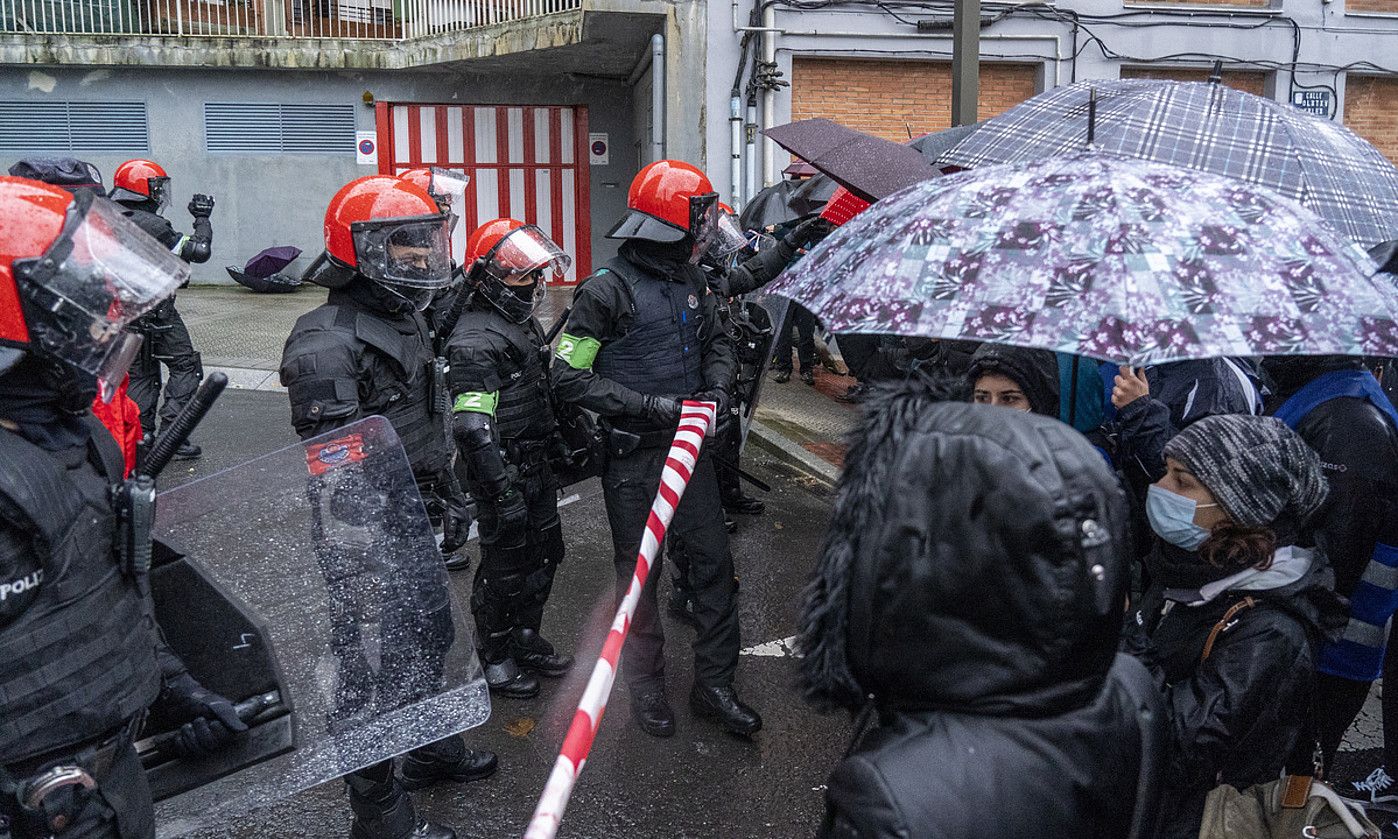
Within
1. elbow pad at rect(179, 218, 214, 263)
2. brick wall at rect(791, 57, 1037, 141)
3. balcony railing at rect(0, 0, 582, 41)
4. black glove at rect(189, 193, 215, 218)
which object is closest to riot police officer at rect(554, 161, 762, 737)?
elbow pad at rect(179, 218, 214, 263)

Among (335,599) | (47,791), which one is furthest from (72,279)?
(335,599)

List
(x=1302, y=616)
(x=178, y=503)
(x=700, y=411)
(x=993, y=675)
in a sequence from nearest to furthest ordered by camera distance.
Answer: (x=993, y=675) < (x=1302, y=616) < (x=178, y=503) < (x=700, y=411)

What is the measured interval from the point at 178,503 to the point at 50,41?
56.0 ft

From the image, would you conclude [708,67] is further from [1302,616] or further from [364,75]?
[1302,616]

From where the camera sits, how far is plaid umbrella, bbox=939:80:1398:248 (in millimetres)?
2664

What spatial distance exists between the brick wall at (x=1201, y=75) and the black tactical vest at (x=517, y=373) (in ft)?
41.0

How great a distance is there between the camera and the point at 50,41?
16094mm

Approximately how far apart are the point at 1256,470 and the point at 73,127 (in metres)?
18.8

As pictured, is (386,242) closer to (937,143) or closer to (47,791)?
(47,791)

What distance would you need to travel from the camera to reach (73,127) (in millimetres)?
16703

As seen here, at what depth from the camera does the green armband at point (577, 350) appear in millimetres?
4016

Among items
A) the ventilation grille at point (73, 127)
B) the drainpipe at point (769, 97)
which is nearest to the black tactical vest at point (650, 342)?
the drainpipe at point (769, 97)

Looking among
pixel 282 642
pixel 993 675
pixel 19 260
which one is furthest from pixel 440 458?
pixel 993 675

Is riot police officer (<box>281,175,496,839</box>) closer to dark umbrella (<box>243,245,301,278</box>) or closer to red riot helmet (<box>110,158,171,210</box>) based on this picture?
dark umbrella (<box>243,245,301,278</box>)
